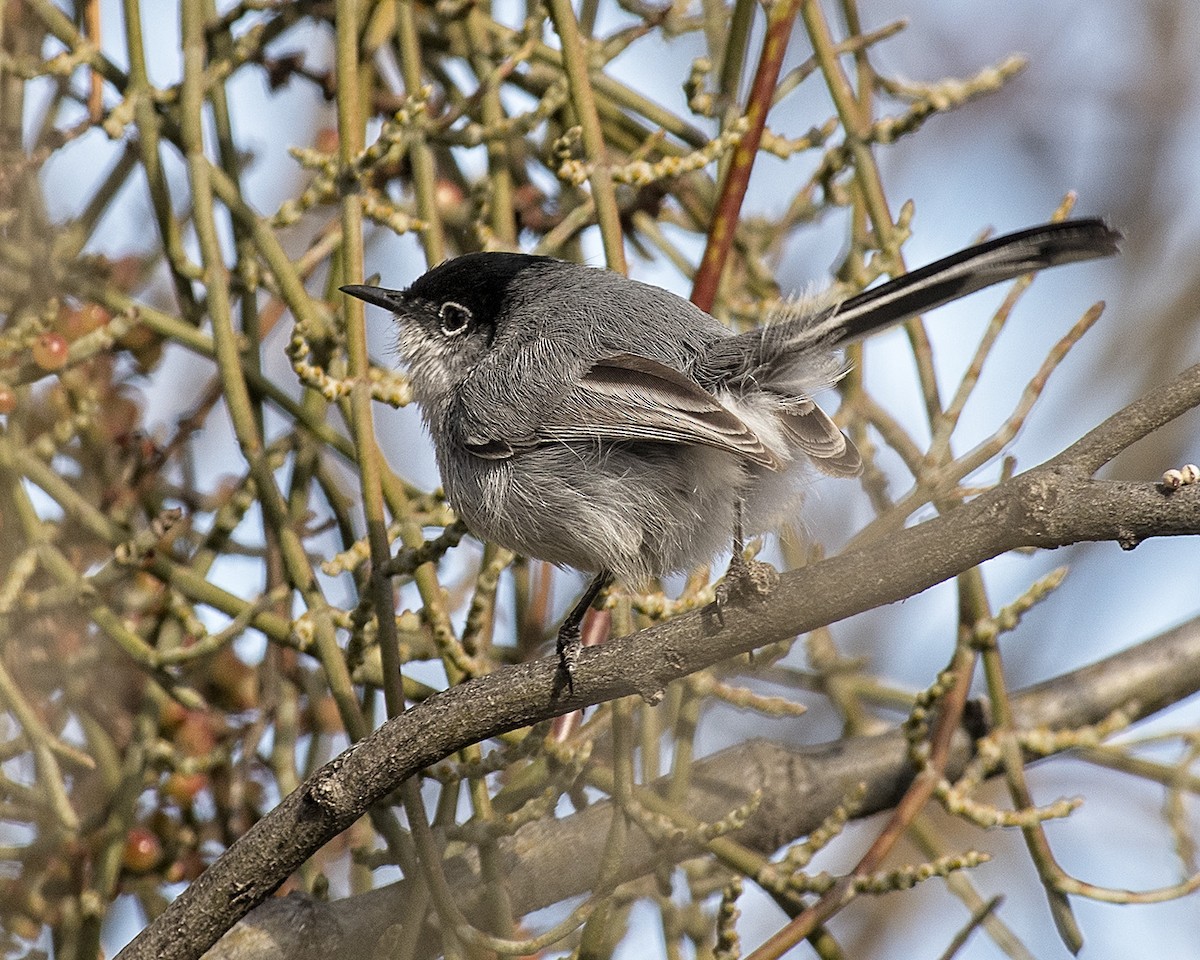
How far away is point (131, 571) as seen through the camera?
205 centimetres

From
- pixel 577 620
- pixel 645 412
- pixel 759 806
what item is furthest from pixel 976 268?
pixel 759 806

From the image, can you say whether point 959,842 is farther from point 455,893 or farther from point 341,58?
point 341,58

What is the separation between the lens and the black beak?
6.72ft

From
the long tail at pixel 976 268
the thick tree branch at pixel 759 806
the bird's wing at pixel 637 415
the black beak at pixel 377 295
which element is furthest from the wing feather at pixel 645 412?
the thick tree branch at pixel 759 806

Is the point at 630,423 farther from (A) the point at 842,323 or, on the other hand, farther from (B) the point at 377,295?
(B) the point at 377,295

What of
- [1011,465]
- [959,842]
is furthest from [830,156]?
[959,842]

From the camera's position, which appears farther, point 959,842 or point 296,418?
point 959,842

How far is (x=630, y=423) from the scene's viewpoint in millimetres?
2111

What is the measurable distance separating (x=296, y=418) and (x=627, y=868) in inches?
34.0

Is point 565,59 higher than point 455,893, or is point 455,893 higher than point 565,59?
point 565,59

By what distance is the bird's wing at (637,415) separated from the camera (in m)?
2.02

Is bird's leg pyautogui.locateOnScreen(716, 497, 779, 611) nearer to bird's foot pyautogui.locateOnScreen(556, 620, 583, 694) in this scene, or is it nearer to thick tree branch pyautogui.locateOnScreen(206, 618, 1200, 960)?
bird's foot pyautogui.locateOnScreen(556, 620, 583, 694)

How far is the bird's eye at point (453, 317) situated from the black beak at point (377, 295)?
0.28 ft

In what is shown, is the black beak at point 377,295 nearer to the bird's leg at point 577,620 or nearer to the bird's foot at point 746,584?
the bird's leg at point 577,620
